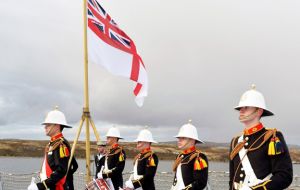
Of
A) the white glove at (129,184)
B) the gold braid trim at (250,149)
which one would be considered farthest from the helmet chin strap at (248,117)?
the white glove at (129,184)

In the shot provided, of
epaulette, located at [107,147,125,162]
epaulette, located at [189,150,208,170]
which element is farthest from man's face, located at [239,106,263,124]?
epaulette, located at [107,147,125,162]

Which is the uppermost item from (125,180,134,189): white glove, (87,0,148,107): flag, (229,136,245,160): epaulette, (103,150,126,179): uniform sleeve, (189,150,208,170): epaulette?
(87,0,148,107): flag

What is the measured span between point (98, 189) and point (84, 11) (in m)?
3.54

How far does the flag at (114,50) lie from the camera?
961 cm

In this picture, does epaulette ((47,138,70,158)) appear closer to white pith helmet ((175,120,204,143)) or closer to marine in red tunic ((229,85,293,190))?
white pith helmet ((175,120,204,143))

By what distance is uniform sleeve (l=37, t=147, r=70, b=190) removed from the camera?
7033 millimetres

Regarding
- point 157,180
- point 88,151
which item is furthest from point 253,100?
Answer: point 157,180

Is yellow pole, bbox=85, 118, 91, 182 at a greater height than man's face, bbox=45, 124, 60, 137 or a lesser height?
lesser

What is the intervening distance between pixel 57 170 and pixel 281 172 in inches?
143

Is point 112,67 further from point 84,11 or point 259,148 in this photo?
point 259,148

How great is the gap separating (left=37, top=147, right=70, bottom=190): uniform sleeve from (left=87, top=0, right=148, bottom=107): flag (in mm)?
2702

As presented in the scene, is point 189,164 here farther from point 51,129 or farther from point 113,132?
point 113,132

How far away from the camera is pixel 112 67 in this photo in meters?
9.83

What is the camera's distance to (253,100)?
5.13m
